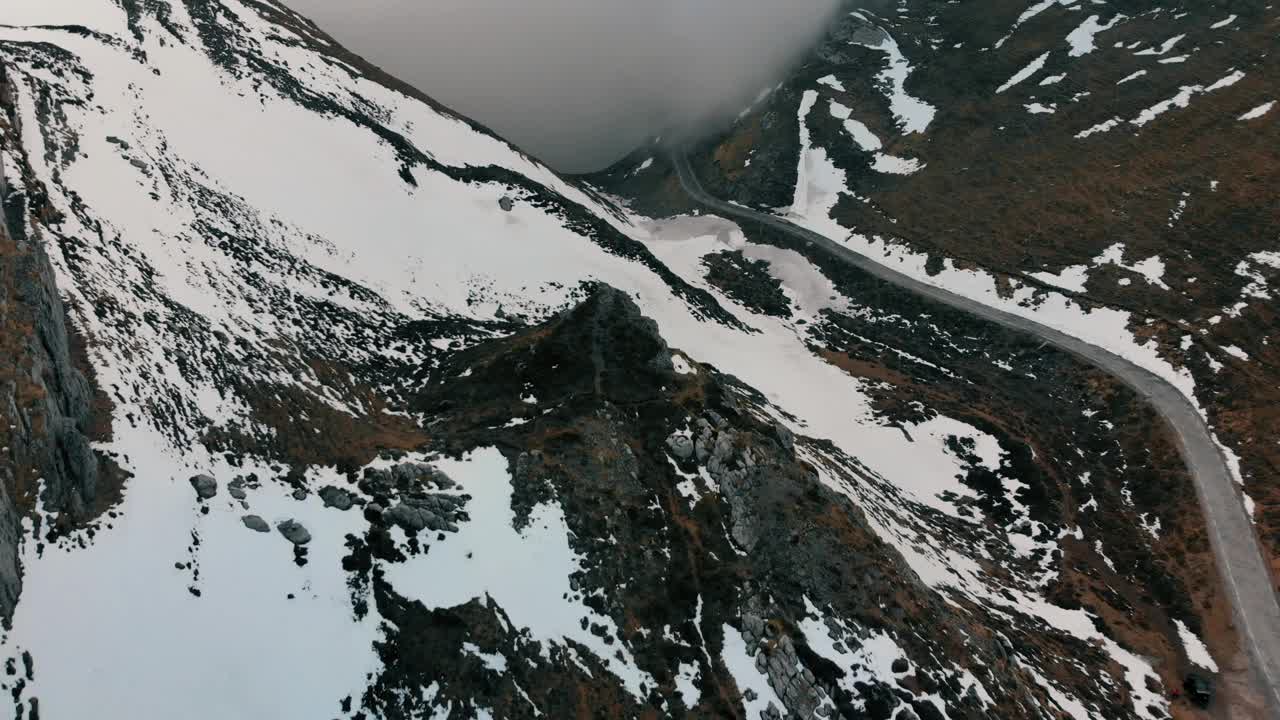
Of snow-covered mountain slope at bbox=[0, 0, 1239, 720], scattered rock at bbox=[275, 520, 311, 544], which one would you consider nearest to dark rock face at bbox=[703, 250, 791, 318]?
snow-covered mountain slope at bbox=[0, 0, 1239, 720]

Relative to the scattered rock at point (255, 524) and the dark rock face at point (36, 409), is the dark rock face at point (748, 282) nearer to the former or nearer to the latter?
the scattered rock at point (255, 524)

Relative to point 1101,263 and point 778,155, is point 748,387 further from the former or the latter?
point 778,155

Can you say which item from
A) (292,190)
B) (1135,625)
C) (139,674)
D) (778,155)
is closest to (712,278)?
(778,155)

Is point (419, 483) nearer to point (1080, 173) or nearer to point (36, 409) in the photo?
point (36, 409)

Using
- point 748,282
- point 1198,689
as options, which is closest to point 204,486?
point 1198,689

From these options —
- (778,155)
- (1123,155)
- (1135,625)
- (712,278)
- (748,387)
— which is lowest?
(1135,625)

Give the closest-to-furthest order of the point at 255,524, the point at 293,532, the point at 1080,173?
1. the point at 255,524
2. the point at 293,532
3. the point at 1080,173
